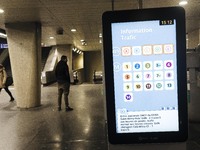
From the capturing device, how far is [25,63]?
9.66 meters

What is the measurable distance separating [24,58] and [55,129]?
4.04 metres

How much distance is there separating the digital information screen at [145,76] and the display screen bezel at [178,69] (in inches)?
1.1

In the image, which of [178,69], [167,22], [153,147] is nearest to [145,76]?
[178,69]

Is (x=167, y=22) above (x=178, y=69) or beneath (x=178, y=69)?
above

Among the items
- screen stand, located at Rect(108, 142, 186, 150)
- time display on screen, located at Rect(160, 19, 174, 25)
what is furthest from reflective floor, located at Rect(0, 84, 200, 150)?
time display on screen, located at Rect(160, 19, 174, 25)

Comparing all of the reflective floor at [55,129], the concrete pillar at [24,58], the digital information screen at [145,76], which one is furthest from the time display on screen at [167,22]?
the concrete pillar at [24,58]

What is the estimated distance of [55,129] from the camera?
6.45m

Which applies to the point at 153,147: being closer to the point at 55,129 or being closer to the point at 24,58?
the point at 55,129

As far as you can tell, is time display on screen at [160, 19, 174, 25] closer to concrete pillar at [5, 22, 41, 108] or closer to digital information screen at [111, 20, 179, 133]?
digital information screen at [111, 20, 179, 133]

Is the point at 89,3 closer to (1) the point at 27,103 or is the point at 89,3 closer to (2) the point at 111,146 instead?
(1) the point at 27,103

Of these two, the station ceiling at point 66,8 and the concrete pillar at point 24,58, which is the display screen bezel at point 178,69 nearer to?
the station ceiling at point 66,8

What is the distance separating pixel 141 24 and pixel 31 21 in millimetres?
8075

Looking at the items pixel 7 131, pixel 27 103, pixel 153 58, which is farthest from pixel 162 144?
pixel 27 103

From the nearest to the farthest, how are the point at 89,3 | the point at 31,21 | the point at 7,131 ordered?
the point at 7,131 → the point at 89,3 → the point at 31,21
